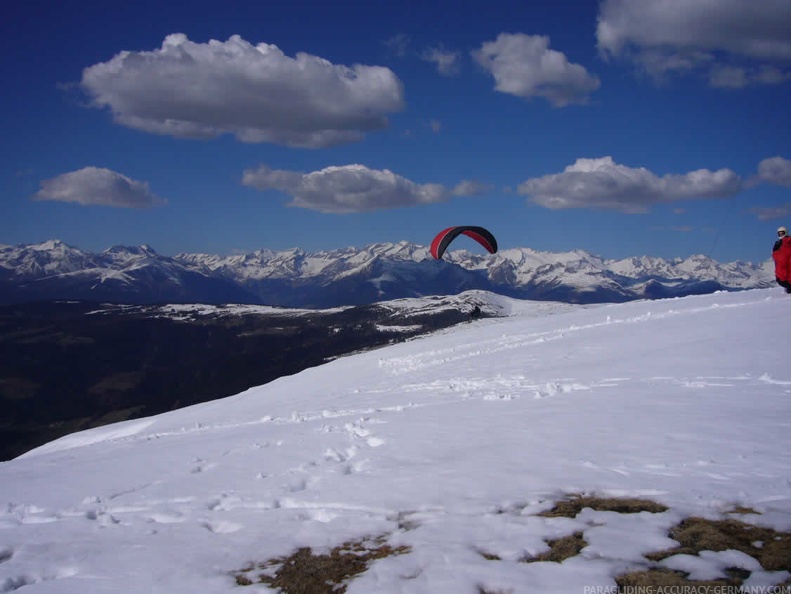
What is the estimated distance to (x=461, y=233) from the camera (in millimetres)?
44469

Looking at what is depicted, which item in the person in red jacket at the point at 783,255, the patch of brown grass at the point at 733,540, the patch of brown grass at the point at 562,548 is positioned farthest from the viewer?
the person in red jacket at the point at 783,255

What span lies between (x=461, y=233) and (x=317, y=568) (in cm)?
3902

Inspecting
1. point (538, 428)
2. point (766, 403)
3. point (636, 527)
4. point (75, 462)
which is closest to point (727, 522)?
point (636, 527)

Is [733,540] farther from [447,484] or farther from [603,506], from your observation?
[447,484]

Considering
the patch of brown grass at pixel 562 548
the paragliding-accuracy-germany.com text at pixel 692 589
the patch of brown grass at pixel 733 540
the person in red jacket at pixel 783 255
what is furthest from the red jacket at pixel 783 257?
the paragliding-accuracy-germany.com text at pixel 692 589

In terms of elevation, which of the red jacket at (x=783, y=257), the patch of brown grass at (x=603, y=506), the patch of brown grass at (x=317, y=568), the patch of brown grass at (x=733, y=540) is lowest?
the patch of brown grass at (x=317, y=568)

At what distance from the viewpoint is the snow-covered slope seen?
6.99 meters

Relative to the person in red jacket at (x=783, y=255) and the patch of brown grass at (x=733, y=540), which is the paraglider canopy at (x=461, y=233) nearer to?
the person in red jacket at (x=783, y=255)

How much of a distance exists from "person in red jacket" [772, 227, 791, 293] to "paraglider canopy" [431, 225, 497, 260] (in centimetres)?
2027

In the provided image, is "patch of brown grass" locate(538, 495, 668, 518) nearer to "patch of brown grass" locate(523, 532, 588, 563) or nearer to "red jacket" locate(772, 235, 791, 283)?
"patch of brown grass" locate(523, 532, 588, 563)

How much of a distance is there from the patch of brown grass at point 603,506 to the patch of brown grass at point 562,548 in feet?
2.40

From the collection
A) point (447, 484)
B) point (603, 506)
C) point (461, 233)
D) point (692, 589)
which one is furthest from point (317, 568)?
point (461, 233)

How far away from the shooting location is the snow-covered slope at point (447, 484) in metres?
6.99

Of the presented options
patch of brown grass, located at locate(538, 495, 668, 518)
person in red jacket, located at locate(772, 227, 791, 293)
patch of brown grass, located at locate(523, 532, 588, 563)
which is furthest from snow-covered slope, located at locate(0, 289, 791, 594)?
person in red jacket, located at locate(772, 227, 791, 293)
